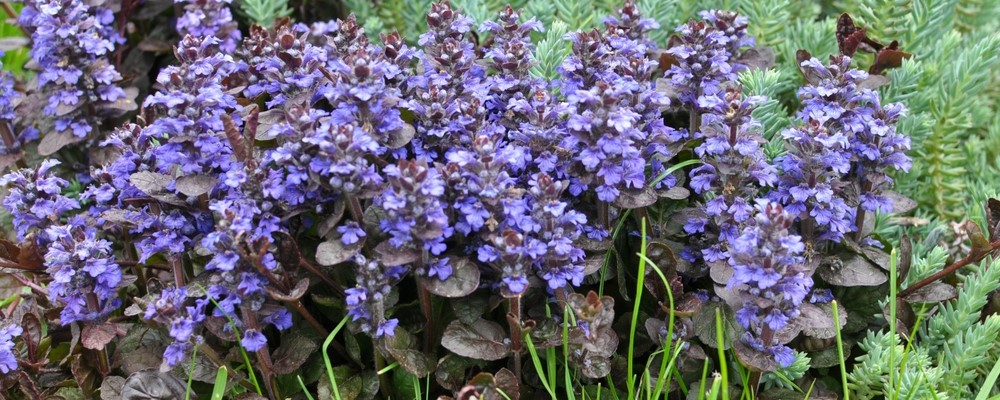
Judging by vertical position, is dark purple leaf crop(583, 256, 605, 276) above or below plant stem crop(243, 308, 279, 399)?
above

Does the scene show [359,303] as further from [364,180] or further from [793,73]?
[793,73]

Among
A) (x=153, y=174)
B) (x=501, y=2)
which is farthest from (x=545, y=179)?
(x=501, y=2)

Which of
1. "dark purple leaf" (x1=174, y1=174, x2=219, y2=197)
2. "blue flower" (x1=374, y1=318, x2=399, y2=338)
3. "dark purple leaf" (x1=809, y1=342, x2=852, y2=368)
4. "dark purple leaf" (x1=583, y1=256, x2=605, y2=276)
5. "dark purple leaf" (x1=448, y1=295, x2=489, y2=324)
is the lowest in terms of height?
"dark purple leaf" (x1=809, y1=342, x2=852, y2=368)

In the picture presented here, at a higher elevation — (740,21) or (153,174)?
(740,21)

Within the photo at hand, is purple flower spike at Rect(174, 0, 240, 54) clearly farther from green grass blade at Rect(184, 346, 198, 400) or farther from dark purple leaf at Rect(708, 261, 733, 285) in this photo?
dark purple leaf at Rect(708, 261, 733, 285)

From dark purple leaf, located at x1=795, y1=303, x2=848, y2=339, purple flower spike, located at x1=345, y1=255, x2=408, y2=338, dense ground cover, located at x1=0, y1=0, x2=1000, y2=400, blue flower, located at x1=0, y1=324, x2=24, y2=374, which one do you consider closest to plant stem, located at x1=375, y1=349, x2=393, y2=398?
dense ground cover, located at x1=0, y1=0, x2=1000, y2=400

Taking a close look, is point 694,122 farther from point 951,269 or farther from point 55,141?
point 55,141

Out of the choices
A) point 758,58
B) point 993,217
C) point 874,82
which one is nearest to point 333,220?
point 758,58
